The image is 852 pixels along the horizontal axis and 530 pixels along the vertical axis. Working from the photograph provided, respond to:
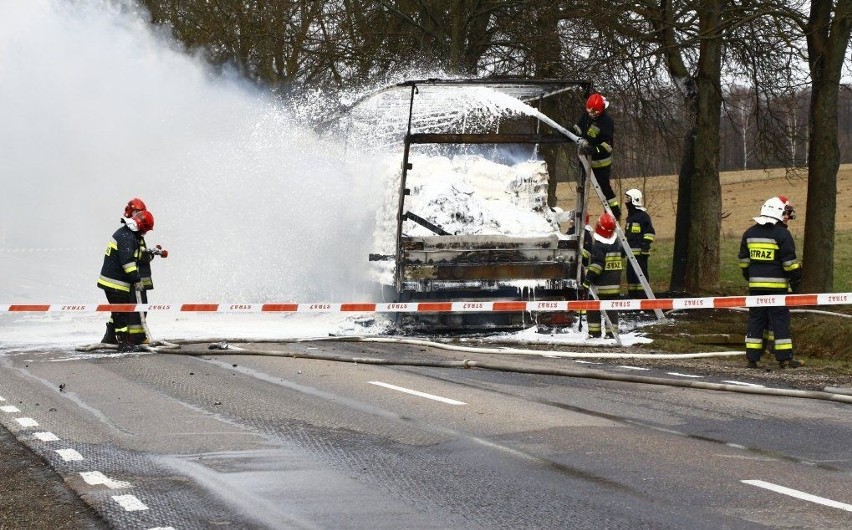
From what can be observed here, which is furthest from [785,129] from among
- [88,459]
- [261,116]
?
[88,459]

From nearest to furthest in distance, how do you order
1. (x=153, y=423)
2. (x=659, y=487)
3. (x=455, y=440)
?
(x=659, y=487), (x=455, y=440), (x=153, y=423)

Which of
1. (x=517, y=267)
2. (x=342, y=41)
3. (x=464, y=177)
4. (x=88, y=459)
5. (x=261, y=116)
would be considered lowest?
(x=88, y=459)

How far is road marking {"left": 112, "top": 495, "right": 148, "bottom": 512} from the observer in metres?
6.09

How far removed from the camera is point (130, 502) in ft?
20.4

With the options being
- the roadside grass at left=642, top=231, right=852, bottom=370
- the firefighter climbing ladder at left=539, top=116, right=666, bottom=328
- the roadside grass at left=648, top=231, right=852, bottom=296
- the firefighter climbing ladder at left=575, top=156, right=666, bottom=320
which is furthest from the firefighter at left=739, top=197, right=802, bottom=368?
the roadside grass at left=648, top=231, right=852, bottom=296

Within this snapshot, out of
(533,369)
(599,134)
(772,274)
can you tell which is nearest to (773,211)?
(772,274)

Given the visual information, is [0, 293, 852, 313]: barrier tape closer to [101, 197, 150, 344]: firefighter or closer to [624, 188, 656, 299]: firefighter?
[101, 197, 150, 344]: firefighter

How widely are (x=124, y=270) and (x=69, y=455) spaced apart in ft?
23.0

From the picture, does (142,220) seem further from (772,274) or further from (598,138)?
(772,274)

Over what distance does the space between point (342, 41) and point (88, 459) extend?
2136cm

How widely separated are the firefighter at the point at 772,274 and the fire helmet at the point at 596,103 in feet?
10.9

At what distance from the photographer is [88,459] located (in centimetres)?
738

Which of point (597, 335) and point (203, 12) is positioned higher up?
point (203, 12)

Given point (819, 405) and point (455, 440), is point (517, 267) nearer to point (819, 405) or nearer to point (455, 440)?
point (819, 405)
